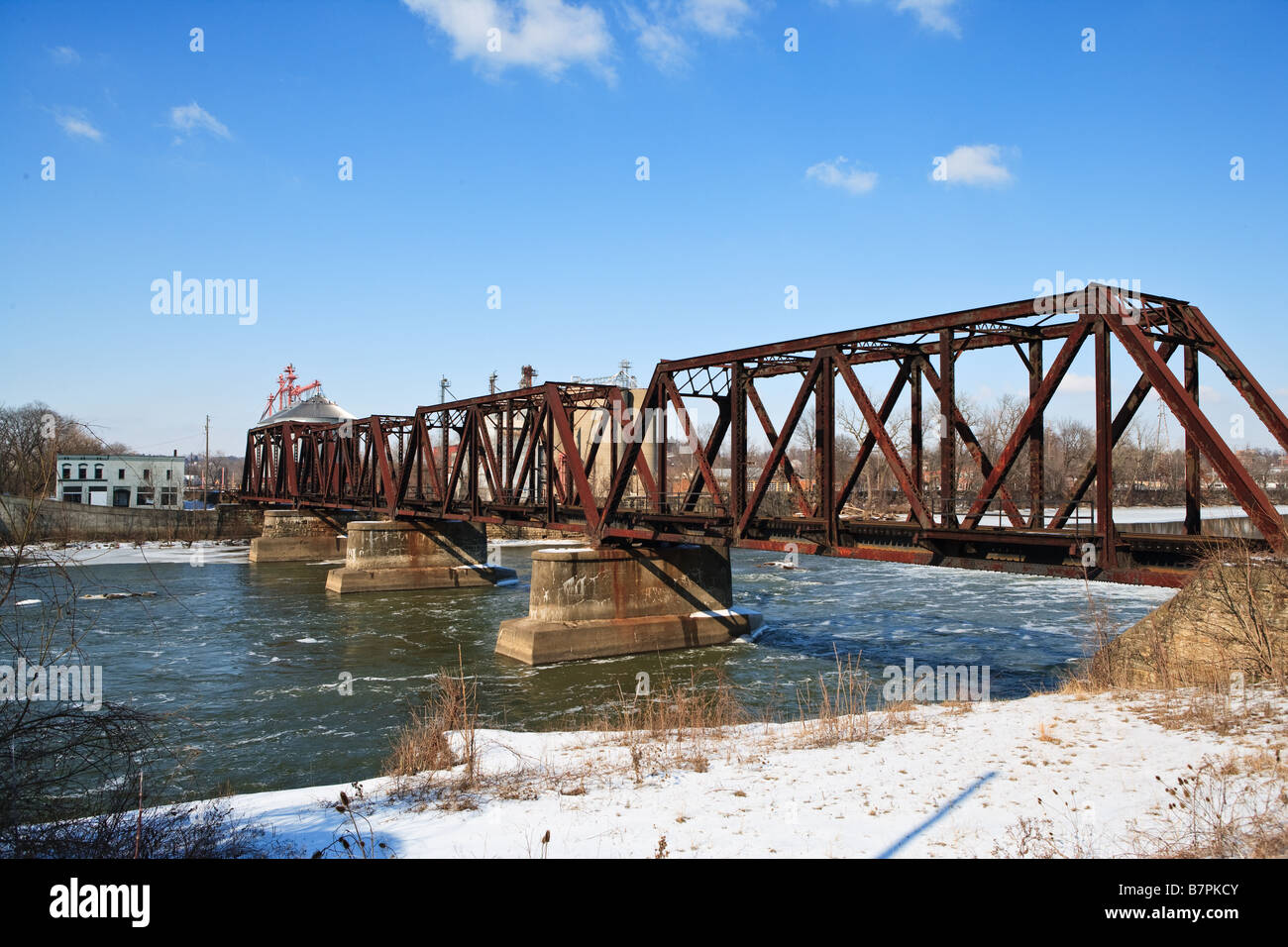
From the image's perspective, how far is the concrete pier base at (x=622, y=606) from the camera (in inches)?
931

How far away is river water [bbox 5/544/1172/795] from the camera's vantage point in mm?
16109

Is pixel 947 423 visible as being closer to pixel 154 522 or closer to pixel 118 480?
pixel 154 522

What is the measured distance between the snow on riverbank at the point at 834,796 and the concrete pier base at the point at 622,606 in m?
12.2

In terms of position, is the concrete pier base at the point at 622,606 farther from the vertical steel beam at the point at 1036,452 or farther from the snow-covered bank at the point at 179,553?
the snow-covered bank at the point at 179,553

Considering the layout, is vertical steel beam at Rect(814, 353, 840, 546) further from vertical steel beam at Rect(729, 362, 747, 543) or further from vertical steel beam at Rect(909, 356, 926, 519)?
vertical steel beam at Rect(729, 362, 747, 543)

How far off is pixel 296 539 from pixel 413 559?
2022cm

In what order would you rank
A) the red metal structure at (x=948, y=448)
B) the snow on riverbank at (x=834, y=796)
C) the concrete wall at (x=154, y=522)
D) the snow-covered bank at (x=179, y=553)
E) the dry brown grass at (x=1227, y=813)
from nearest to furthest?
1. the dry brown grass at (x=1227, y=813)
2. the snow on riverbank at (x=834, y=796)
3. the red metal structure at (x=948, y=448)
4. the snow-covered bank at (x=179, y=553)
5. the concrete wall at (x=154, y=522)

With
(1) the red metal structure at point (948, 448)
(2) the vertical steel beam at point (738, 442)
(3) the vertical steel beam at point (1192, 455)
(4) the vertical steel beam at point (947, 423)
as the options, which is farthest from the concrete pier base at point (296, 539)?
(3) the vertical steel beam at point (1192, 455)

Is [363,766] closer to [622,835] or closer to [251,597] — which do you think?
[622,835]

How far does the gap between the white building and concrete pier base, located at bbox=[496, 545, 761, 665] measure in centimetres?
7070

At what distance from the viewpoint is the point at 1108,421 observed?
11656 mm

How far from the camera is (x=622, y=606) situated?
24.8 meters
